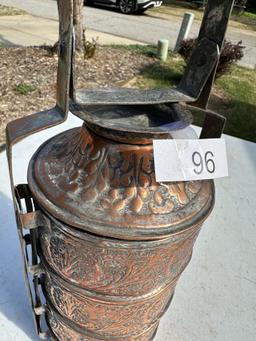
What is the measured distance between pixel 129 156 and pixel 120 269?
36 cm

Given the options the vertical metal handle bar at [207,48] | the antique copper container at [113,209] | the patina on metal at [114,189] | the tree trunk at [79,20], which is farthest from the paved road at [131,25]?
the antique copper container at [113,209]

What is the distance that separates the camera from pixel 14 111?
3.98 metres

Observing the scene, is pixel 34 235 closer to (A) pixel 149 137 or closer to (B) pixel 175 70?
(A) pixel 149 137

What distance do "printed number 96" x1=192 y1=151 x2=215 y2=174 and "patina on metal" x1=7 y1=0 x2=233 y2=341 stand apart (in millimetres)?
100

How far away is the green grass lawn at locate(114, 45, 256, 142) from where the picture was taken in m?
4.93

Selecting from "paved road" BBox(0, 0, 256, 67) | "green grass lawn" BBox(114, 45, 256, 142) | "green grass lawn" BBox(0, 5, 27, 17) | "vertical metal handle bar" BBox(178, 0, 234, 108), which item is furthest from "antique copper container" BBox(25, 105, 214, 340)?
"green grass lawn" BBox(0, 5, 27, 17)

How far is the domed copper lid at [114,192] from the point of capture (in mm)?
983

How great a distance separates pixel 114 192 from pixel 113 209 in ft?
0.17

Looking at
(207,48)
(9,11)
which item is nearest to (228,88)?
(207,48)

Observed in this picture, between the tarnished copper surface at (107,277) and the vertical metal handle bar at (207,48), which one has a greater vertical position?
the vertical metal handle bar at (207,48)

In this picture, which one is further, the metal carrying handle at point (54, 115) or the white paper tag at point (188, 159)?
the white paper tag at point (188, 159)

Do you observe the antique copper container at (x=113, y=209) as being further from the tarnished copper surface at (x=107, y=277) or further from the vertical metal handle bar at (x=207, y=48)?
the vertical metal handle bar at (x=207, y=48)

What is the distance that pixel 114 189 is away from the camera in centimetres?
102

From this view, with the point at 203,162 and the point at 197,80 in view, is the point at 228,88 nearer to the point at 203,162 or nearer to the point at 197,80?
the point at 197,80
